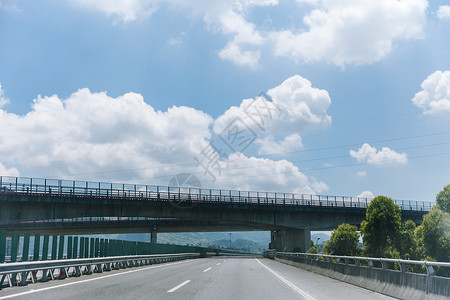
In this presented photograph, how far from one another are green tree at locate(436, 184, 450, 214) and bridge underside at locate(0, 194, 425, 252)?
26913mm

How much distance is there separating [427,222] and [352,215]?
3253 centimetres

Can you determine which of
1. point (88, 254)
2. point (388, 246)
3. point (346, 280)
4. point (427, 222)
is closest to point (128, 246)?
point (88, 254)

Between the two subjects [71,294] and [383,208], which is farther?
[383,208]

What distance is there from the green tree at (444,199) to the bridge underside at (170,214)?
2691 centimetres

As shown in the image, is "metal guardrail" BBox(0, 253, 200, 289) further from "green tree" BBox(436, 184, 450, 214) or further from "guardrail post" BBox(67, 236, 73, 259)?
"green tree" BBox(436, 184, 450, 214)

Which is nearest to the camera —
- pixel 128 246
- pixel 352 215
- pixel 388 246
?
pixel 128 246

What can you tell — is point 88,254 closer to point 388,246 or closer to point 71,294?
point 71,294

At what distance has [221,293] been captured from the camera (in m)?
10.7

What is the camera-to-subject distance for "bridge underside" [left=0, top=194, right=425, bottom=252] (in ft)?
138

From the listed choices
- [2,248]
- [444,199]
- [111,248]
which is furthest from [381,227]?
[2,248]

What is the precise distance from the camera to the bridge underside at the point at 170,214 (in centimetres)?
4204

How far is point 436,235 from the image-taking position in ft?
103

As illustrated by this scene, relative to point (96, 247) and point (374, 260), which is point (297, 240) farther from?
point (374, 260)

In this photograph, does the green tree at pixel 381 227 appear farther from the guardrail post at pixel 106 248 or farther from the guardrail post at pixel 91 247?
the guardrail post at pixel 91 247
